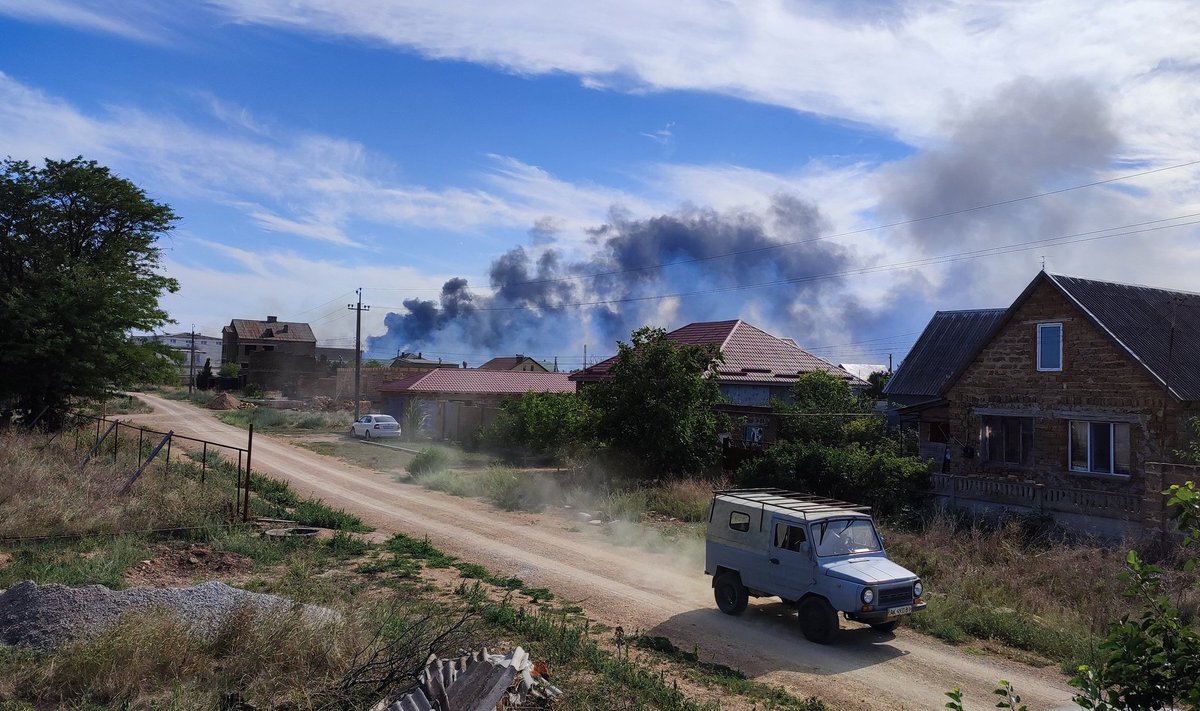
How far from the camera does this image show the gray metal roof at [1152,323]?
20.1m

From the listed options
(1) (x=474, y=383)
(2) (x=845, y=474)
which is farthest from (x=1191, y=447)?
(1) (x=474, y=383)

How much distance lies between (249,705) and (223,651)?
1.47 m

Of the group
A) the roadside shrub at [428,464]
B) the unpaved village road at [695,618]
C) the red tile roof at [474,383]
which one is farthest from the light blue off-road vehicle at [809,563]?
the red tile roof at [474,383]

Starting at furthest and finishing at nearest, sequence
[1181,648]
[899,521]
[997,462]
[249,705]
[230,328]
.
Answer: [230,328] < [997,462] < [899,521] < [249,705] < [1181,648]

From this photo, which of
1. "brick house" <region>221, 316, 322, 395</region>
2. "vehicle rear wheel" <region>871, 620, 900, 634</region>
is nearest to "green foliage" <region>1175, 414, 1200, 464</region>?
"vehicle rear wheel" <region>871, 620, 900, 634</region>

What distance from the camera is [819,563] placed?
445 inches

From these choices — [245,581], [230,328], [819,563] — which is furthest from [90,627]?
[230,328]

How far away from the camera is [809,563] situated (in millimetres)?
11367

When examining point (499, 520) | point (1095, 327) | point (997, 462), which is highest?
point (1095, 327)

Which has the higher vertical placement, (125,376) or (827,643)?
(125,376)

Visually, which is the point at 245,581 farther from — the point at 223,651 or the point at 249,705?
the point at 249,705

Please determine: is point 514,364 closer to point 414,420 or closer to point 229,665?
point 414,420

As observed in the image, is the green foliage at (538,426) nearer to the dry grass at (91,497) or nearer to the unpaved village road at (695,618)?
the unpaved village road at (695,618)

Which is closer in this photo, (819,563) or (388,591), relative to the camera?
(819,563)
